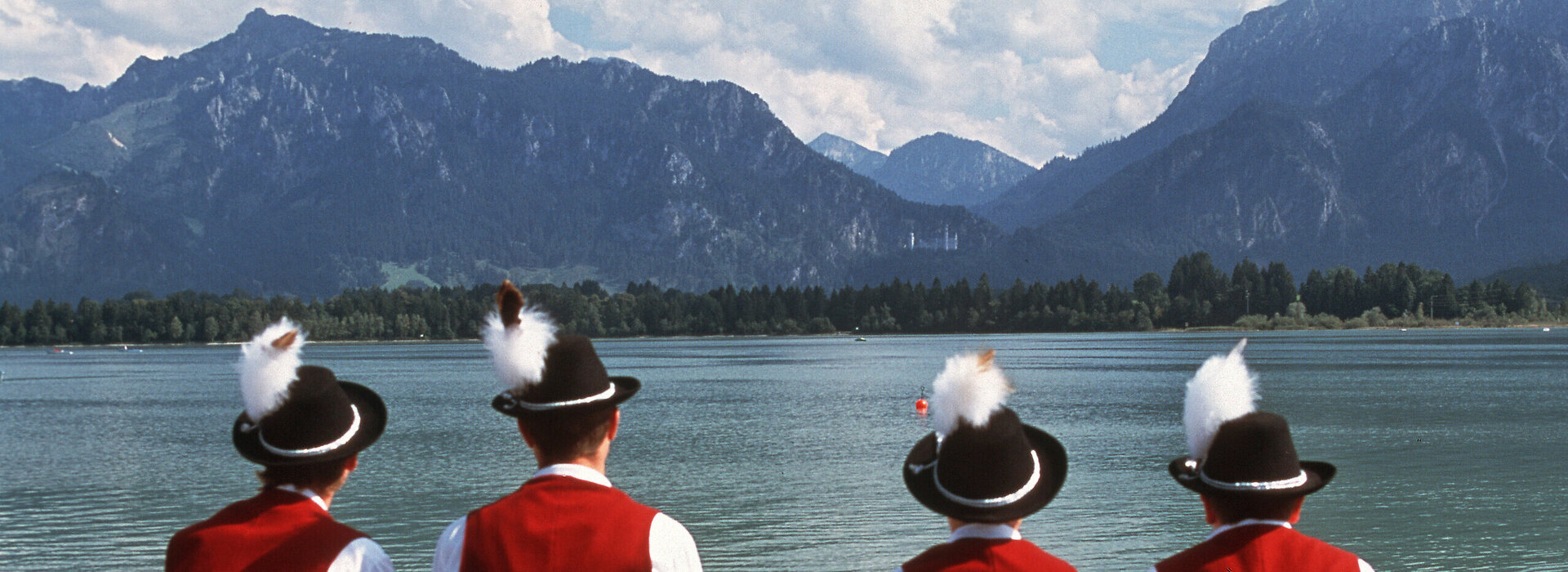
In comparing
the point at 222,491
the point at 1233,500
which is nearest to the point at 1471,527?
the point at 1233,500

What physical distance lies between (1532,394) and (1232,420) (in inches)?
3266

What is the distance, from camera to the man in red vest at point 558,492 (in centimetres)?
544

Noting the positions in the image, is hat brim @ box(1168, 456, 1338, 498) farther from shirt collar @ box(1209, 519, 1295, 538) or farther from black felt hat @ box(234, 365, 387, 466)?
black felt hat @ box(234, 365, 387, 466)

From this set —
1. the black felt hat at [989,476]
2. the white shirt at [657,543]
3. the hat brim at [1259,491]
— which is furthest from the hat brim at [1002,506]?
the white shirt at [657,543]

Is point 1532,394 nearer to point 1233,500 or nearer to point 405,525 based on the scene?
point 405,525

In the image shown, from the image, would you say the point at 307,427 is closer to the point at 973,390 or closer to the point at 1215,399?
the point at 973,390

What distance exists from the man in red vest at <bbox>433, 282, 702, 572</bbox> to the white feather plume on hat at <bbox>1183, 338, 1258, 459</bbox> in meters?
2.37

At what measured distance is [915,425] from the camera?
65.2m

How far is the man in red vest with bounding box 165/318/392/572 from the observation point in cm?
568

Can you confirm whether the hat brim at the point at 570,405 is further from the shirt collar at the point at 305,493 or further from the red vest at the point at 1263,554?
the red vest at the point at 1263,554

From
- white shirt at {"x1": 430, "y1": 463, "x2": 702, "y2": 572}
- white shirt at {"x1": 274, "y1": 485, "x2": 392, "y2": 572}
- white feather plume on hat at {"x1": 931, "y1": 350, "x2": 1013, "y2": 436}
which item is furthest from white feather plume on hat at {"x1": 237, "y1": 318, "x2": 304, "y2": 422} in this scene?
white feather plume on hat at {"x1": 931, "y1": 350, "x2": 1013, "y2": 436}

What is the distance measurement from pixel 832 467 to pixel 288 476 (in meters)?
42.7

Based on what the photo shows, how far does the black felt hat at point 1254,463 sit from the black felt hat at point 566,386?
8.43 ft

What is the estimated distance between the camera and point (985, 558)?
522 cm
